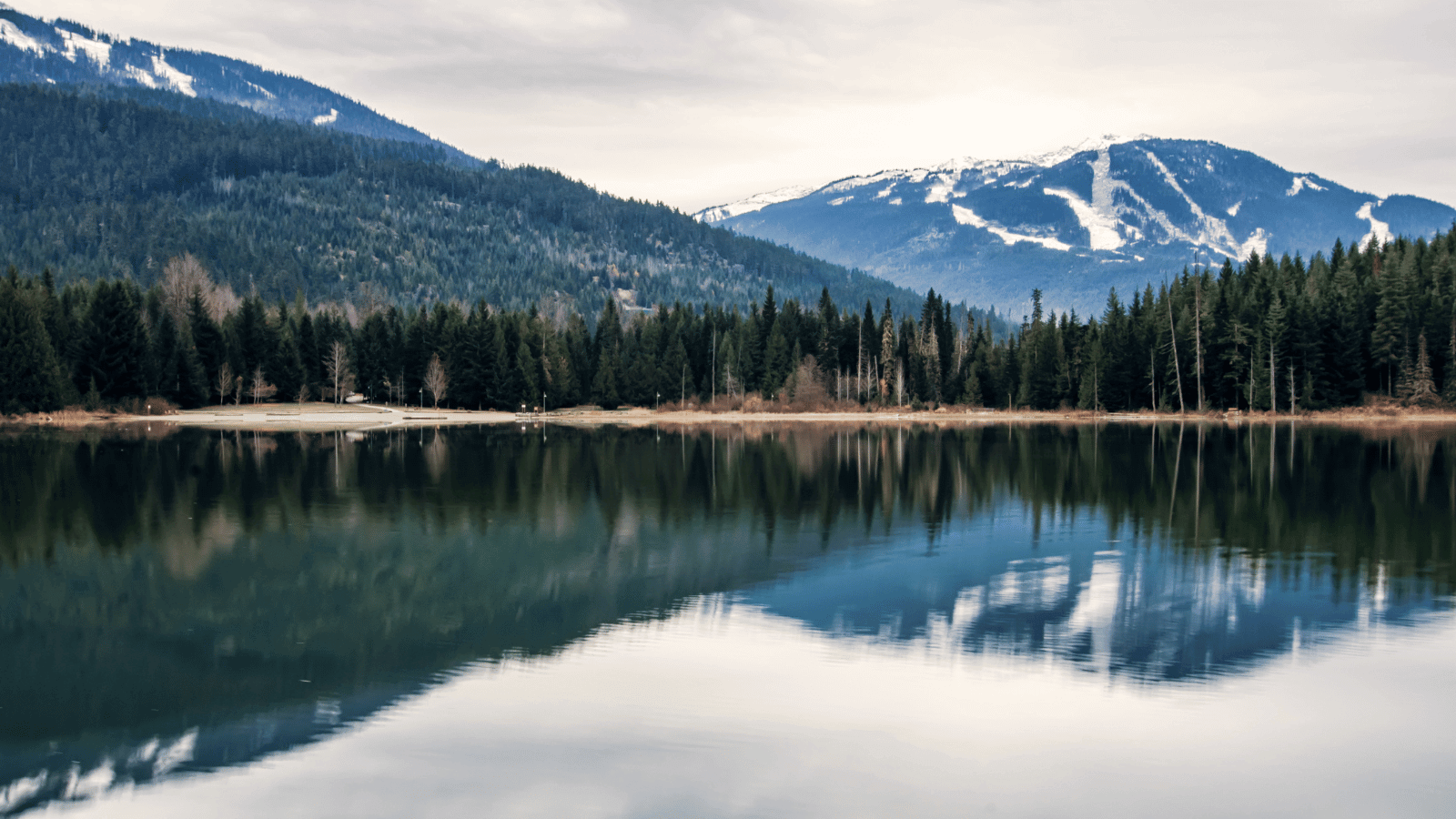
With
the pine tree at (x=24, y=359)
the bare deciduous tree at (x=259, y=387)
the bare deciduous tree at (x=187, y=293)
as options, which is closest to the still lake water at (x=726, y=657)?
the pine tree at (x=24, y=359)

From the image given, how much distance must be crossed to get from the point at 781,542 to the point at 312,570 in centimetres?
1151

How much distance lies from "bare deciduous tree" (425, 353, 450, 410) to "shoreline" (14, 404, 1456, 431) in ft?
10.1

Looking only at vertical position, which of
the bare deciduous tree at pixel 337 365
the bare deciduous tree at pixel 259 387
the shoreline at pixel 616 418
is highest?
the bare deciduous tree at pixel 337 365

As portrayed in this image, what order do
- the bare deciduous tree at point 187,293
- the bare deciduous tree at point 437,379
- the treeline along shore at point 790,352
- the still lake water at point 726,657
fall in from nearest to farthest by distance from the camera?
1. the still lake water at point 726,657
2. the treeline along shore at point 790,352
3. the bare deciduous tree at point 187,293
4. the bare deciduous tree at point 437,379

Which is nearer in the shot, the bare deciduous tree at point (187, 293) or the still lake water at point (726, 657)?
the still lake water at point (726, 657)

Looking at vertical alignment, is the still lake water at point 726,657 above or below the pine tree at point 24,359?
below

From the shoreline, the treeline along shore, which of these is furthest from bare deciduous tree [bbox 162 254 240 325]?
the shoreline

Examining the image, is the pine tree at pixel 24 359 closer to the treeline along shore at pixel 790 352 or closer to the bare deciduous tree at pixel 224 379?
the treeline along shore at pixel 790 352

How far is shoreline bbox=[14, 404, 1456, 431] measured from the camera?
99.4 meters

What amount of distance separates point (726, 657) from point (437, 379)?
129 meters

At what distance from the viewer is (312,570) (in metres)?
23.6

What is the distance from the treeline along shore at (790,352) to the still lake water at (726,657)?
77.4 meters

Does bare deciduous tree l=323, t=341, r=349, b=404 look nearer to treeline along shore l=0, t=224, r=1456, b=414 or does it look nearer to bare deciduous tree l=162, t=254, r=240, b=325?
treeline along shore l=0, t=224, r=1456, b=414

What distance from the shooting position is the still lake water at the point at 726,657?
11.8 meters
